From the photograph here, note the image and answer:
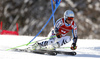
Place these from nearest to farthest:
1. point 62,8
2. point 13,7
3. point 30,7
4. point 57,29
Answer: point 57,29, point 62,8, point 30,7, point 13,7

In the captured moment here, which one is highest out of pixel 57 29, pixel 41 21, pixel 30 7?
pixel 30 7

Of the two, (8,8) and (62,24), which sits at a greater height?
(8,8)

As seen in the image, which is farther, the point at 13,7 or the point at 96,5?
the point at 13,7

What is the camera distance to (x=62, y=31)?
12.6 feet

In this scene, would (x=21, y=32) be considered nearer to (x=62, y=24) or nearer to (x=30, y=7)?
(x=30, y=7)

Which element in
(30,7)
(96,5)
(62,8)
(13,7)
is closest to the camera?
(96,5)

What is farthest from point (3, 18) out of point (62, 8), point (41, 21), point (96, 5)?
point (96, 5)

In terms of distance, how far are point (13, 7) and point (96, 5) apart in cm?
371

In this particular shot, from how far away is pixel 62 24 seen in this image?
3766 millimetres

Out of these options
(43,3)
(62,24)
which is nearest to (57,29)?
(62,24)

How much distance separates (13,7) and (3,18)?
82 cm

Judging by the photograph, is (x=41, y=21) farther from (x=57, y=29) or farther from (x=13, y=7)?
(x=57, y=29)

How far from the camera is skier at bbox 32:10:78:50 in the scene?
3.70 m

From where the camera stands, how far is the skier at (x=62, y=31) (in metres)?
3.70
